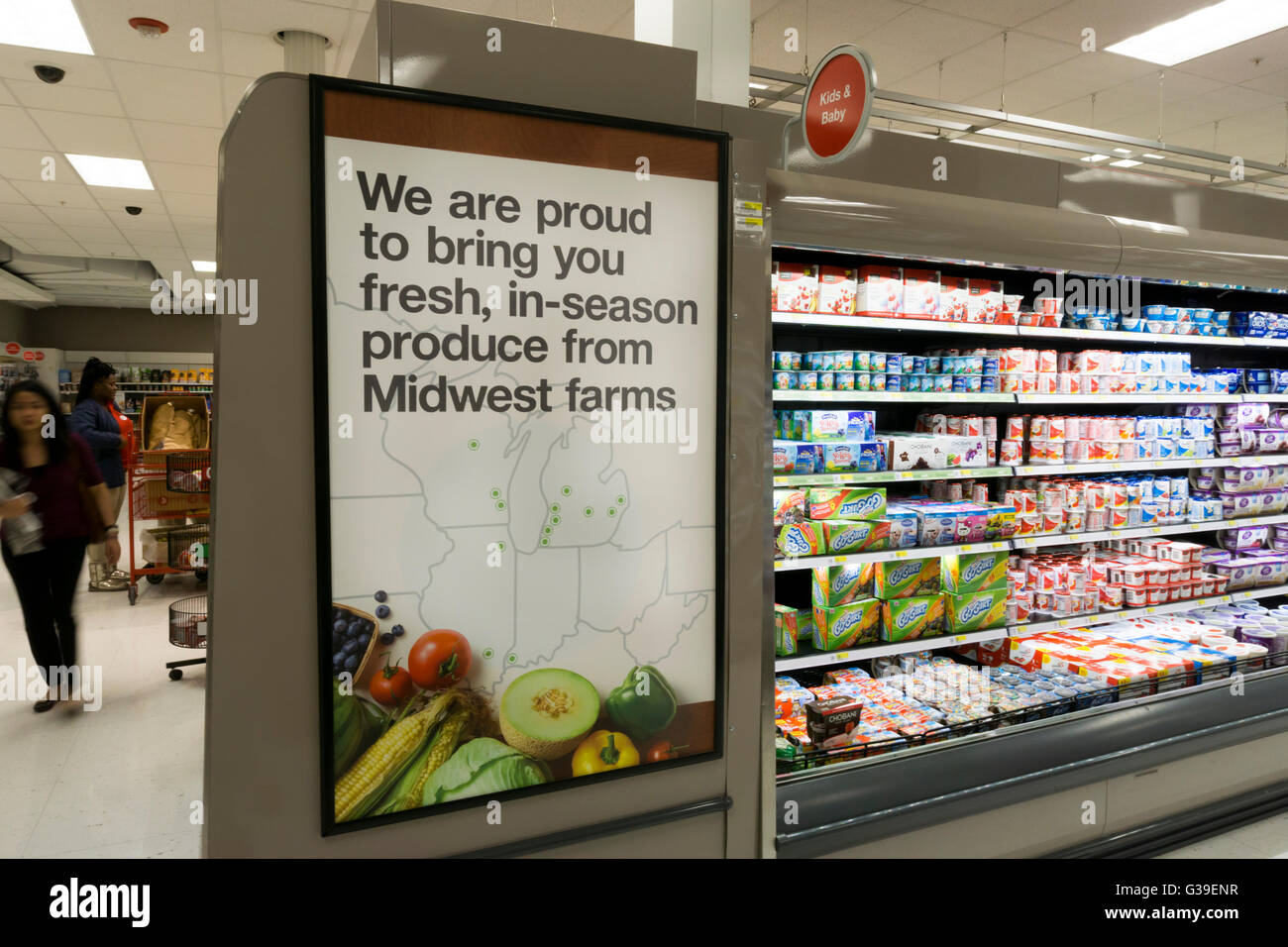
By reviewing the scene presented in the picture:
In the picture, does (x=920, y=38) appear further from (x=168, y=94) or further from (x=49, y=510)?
(x=49, y=510)

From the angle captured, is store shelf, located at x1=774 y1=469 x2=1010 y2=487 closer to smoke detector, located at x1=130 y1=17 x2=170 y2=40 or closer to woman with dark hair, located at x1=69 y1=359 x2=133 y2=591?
smoke detector, located at x1=130 y1=17 x2=170 y2=40

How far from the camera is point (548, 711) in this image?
1.74 m

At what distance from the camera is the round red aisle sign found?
6.72 ft

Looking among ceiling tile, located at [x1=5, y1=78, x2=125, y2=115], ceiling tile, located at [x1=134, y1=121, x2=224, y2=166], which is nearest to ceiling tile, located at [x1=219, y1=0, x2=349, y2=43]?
ceiling tile, located at [x1=5, y1=78, x2=125, y2=115]

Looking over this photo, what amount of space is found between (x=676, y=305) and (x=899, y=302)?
1.55 metres

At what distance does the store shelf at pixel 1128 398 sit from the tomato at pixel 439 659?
2574mm

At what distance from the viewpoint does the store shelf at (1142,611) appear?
3.31 m

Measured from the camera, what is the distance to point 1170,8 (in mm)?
4969

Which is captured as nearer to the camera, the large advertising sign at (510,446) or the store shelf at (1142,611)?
the large advertising sign at (510,446)

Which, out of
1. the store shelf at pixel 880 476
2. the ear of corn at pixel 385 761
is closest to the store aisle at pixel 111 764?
the ear of corn at pixel 385 761

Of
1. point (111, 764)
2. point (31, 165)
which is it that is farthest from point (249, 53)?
point (111, 764)

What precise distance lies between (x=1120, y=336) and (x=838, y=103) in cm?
220

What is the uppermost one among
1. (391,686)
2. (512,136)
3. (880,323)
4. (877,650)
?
(512,136)

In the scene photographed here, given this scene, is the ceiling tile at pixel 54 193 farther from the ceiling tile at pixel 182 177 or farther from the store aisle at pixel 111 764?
the store aisle at pixel 111 764
